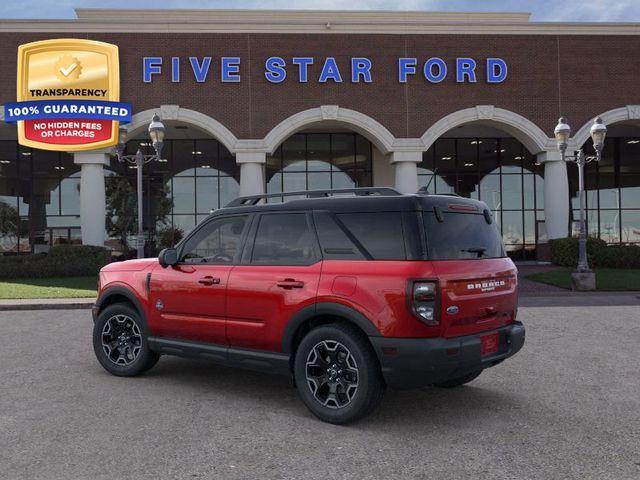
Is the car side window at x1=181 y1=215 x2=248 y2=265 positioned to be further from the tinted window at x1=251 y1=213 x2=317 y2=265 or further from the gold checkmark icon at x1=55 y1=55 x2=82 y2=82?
the gold checkmark icon at x1=55 y1=55 x2=82 y2=82

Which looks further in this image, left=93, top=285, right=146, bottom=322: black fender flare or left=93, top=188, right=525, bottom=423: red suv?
left=93, top=285, right=146, bottom=322: black fender flare

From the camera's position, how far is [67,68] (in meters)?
22.1

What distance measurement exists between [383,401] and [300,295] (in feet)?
4.70

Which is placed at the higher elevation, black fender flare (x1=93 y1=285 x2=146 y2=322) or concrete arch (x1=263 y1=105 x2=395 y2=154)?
concrete arch (x1=263 y1=105 x2=395 y2=154)

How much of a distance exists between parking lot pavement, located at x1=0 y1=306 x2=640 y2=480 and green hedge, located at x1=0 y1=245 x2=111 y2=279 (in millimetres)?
14492

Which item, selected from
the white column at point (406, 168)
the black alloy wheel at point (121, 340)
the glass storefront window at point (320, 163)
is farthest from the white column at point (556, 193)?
the black alloy wheel at point (121, 340)

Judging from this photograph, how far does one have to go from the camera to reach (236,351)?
17.4ft

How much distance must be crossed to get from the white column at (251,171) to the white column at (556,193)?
12.4 meters

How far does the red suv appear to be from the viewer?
432 cm

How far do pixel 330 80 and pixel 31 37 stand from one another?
12580 mm

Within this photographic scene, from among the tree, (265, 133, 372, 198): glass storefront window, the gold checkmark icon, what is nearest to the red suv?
the gold checkmark icon

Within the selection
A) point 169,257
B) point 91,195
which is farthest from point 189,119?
point 169,257

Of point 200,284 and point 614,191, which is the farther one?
point 614,191

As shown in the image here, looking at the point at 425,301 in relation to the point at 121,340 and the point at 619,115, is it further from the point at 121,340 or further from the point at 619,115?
the point at 619,115
